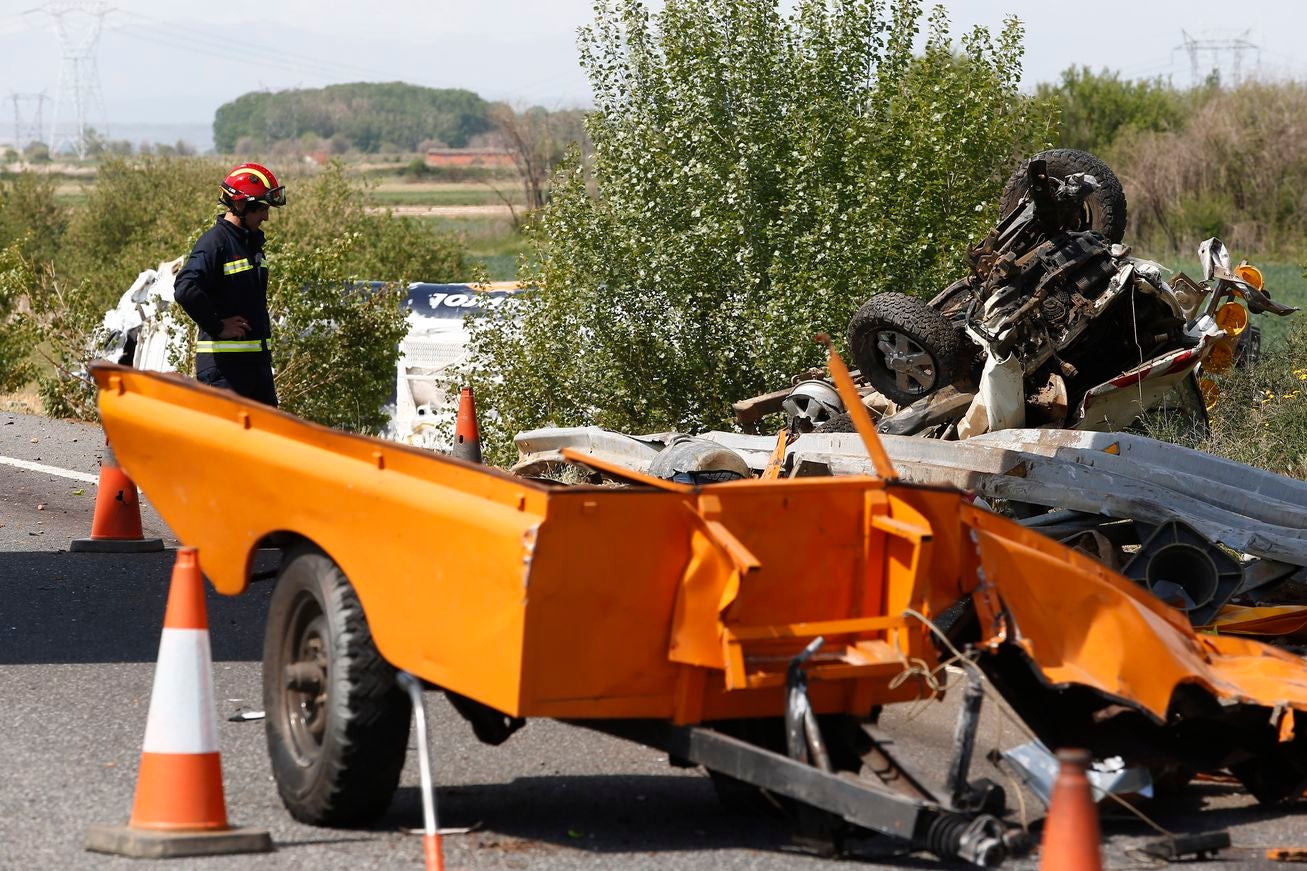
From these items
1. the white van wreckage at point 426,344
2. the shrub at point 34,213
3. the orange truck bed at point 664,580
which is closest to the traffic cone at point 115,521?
the orange truck bed at point 664,580

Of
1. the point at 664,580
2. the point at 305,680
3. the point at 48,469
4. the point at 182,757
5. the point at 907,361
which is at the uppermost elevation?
the point at 664,580

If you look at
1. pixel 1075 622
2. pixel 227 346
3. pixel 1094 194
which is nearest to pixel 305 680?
pixel 1075 622

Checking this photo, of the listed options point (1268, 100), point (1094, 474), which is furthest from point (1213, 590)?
point (1268, 100)

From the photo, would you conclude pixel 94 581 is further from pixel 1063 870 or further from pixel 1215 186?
pixel 1215 186

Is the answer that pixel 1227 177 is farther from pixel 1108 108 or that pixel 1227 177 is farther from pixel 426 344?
pixel 426 344

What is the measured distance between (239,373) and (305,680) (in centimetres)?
454

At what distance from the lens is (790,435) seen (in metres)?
9.87

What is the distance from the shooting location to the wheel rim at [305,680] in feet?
16.3

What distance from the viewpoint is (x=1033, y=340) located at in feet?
33.7

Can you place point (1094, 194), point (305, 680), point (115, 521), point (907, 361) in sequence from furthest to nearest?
1. point (1094, 194)
2. point (907, 361)
3. point (115, 521)
4. point (305, 680)

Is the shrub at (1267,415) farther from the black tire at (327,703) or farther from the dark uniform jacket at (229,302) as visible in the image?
the black tire at (327,703)

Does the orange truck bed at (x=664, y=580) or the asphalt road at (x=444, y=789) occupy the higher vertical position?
the orange truck bed at (x=664, y=580)

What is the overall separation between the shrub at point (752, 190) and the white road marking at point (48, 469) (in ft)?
16.6

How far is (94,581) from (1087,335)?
19.9 feet
